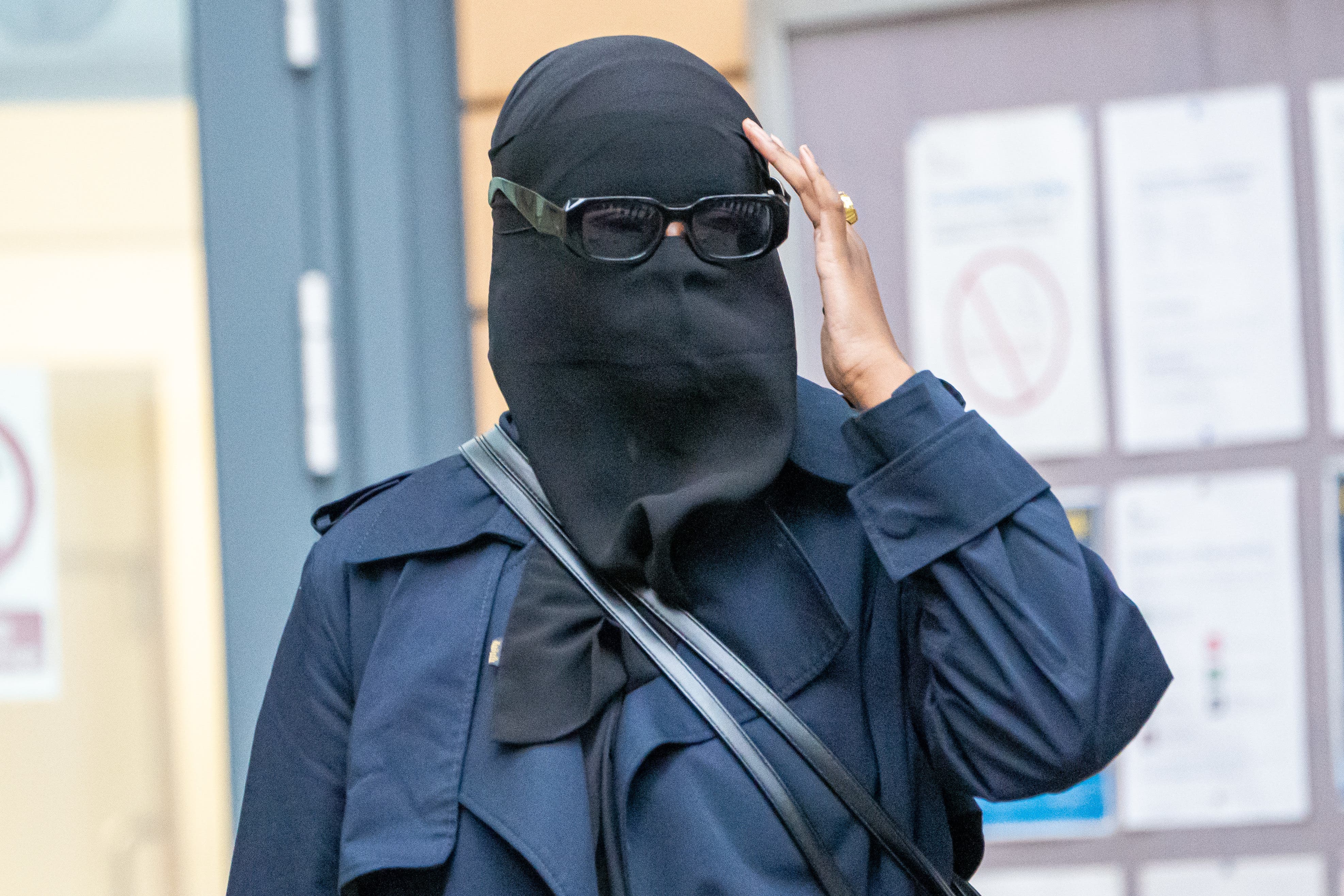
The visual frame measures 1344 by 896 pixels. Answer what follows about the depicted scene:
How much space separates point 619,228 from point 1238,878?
209 centimetres

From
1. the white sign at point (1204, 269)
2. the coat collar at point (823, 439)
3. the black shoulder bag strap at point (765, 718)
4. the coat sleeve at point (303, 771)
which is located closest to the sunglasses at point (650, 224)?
the coat collar at point (823, 439)

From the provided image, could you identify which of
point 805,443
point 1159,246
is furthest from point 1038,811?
point 805,443

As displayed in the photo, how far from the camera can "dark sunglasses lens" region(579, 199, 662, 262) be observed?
1.23 m

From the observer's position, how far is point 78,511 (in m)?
A: 2.61

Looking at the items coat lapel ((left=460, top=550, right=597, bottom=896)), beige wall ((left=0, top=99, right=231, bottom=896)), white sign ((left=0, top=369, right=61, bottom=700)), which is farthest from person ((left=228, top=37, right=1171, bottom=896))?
white sign ((left=0, top=369, right=61, bottom=700))

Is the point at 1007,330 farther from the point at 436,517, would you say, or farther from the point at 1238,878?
the point at 436,517

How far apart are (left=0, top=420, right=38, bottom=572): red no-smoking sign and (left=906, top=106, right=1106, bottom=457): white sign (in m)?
1.86

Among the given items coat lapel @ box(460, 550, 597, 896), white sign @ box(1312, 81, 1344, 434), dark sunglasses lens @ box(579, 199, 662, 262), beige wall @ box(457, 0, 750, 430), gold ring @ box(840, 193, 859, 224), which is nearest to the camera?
coat lapel @ box(460, 550, 597, 896)

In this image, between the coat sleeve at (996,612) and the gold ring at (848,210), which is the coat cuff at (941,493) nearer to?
the coat sleeve at (996,612)

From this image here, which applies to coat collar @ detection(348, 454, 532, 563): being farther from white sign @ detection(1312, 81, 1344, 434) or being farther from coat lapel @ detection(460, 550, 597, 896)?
white sign @ detection(1312, 81, 1344, 434)

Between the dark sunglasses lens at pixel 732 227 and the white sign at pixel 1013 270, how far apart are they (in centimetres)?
135

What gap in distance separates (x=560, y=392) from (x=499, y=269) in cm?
16

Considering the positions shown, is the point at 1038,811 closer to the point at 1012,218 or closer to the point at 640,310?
the point at 1012,218

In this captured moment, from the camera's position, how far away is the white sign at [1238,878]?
8.36 ft
